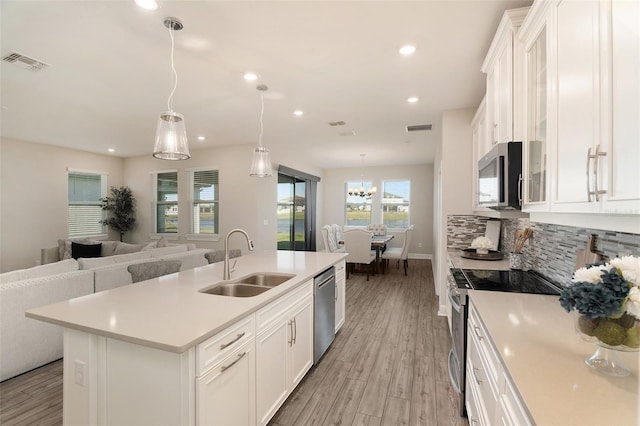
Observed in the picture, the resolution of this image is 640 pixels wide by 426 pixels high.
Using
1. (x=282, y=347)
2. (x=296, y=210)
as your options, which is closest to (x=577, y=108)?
(x=282, y=347)

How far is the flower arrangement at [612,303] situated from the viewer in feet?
2.75

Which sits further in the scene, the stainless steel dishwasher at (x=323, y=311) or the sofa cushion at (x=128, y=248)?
the sofa cushion at (x=128, y=248)

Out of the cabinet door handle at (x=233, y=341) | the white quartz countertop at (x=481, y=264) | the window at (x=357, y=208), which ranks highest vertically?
the window at (x=357, y=208)

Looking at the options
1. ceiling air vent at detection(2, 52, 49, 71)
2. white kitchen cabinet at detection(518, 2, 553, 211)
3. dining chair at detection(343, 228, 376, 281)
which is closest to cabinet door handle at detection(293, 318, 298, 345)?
white kitchen cabinet at detection(518, 2, 553, 211)

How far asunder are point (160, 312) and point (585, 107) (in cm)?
206

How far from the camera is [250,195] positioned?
5.99m

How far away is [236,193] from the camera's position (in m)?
6.11

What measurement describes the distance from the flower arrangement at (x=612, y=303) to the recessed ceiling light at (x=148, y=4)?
2.62 meters

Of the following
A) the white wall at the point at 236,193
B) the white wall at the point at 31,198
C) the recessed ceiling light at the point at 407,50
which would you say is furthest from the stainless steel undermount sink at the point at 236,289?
the white wall at the point at 31,198

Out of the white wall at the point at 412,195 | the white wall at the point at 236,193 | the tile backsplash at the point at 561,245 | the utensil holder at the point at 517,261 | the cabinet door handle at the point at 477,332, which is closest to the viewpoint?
the tile backsplash at the point at 561,245

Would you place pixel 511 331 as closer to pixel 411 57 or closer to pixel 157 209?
pixel 411 57

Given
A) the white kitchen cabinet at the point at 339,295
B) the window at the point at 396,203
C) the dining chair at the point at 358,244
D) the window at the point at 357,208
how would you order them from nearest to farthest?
the white kitchen cabinet at the point at 339,295, the dining chair at the point at 358,244, the window at the point at 396,203, the window at the point at 357,208

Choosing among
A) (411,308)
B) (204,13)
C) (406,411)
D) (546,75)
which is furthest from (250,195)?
(546,75)

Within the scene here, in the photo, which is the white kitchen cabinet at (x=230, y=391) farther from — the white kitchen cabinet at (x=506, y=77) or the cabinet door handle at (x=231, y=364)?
the white kitchen cabinet at (x=506, y=77)
